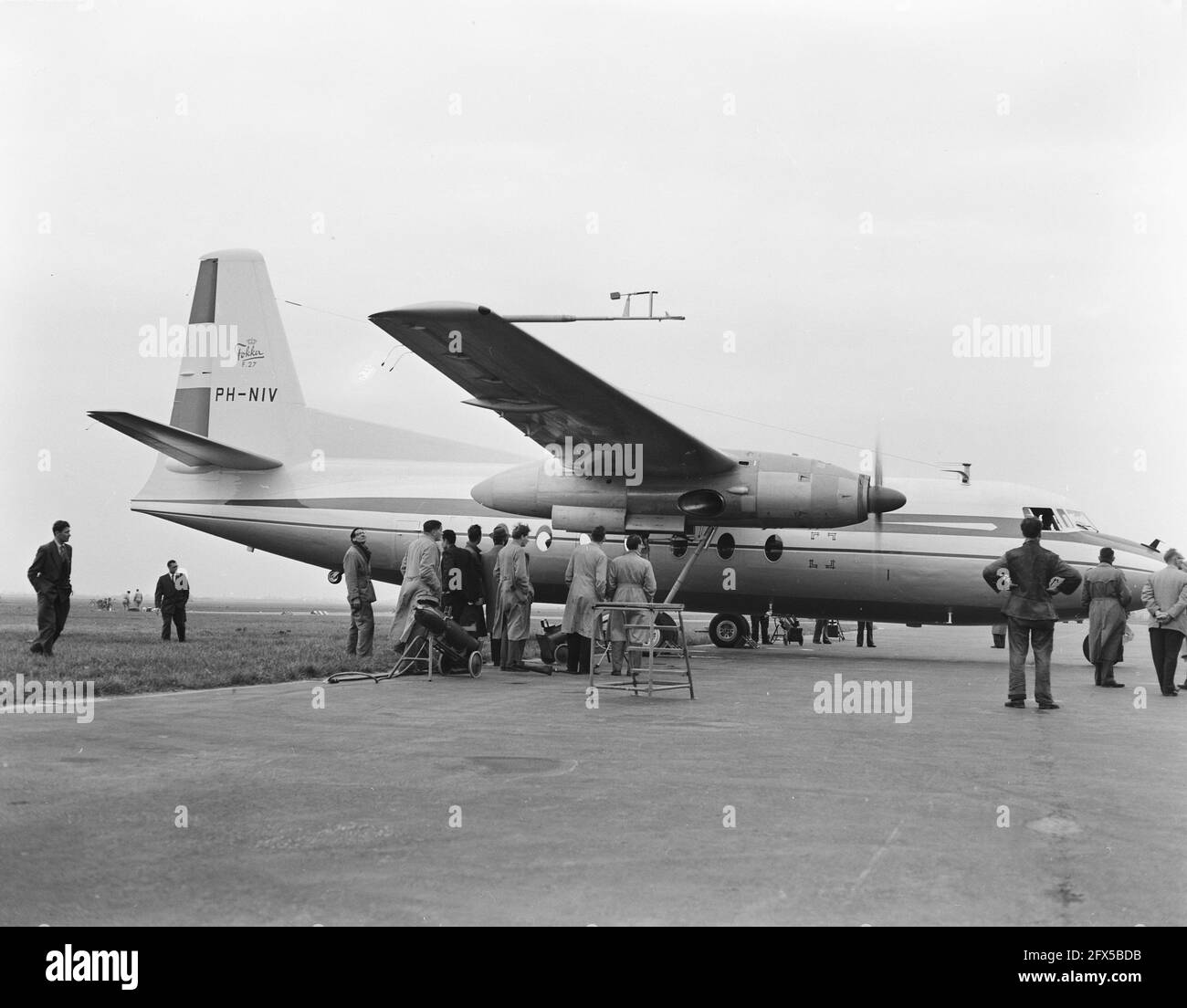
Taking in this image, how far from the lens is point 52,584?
14438 mm

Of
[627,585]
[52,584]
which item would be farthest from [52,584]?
[627,585]

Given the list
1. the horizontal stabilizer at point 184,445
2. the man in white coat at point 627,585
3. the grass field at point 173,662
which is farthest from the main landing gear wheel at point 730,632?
Result: the horizontal stabilizer at point 184,445

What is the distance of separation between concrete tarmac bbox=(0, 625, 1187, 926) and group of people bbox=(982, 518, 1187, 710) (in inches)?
49.2

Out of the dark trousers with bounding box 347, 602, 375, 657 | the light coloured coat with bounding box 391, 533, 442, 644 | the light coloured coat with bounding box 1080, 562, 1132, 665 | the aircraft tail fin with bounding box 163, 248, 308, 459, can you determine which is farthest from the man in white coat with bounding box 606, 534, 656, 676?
the aircraft tail fin with bounding box 163, 248, 308, 459

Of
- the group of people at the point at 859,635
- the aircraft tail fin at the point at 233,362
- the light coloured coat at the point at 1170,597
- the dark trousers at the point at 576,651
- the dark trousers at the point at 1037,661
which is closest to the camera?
the dark trousers at the point at 1037,661

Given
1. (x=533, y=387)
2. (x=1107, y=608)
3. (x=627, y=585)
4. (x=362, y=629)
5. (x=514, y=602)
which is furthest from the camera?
(x=362, y=629)

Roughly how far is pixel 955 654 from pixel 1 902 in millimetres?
20266

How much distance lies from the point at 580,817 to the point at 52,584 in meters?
11.5

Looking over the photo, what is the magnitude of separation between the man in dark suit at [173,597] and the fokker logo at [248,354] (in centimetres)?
454

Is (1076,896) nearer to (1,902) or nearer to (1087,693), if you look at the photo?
(1,902)

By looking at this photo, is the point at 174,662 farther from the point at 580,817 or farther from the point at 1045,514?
the point at 1045,514

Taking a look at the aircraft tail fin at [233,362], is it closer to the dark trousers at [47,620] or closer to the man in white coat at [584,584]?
the dark trousers at [47,620]

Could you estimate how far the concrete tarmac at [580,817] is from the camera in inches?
161
